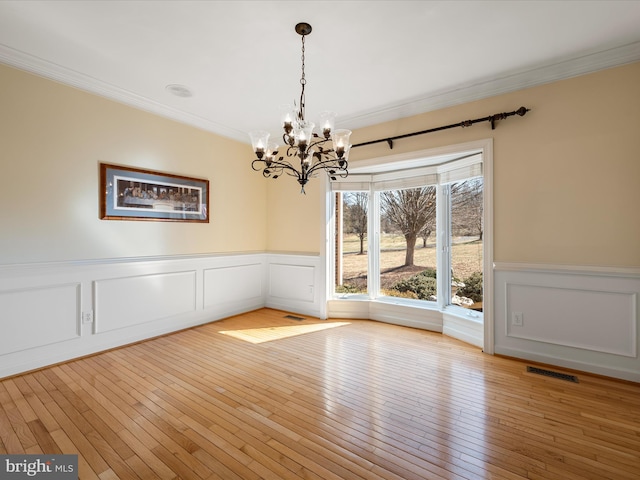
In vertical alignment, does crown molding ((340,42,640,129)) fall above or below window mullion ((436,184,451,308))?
above

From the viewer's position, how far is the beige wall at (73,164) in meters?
2.64

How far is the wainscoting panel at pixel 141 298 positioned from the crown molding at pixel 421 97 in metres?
2.04

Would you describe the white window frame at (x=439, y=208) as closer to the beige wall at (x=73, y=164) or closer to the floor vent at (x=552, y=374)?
the floor vent at (x=552, y=374)

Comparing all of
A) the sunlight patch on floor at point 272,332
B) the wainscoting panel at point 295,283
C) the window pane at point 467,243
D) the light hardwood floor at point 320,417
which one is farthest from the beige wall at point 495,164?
the wainscoting panel at point 295,283

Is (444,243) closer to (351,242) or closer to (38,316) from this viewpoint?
(351,242)

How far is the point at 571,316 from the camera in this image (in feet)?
9.12

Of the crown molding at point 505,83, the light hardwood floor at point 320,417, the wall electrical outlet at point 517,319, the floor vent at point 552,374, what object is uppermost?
the crown molding at point 505,83

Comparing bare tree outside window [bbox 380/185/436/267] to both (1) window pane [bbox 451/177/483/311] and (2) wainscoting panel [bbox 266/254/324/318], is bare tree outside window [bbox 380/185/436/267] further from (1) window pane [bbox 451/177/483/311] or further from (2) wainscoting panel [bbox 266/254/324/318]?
(2) wainscoting panel [bbox 266/254/324/318]

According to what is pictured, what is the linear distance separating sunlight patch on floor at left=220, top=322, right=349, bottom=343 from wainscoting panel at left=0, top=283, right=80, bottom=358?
160cm

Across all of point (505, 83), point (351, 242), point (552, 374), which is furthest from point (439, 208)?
point (552, 374)

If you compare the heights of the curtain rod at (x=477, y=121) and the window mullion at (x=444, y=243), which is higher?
the curtain rod at (x=477, y=121)

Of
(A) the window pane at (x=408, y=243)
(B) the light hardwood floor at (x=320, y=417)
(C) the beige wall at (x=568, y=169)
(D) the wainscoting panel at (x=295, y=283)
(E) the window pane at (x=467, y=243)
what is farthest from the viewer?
(D) the wainscoting panel at (x=295, y=283)

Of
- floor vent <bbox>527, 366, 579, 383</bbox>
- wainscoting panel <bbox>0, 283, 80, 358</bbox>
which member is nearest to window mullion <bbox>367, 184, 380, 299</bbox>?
floor vent <bbox>527, 366, 579, 383</bbox>

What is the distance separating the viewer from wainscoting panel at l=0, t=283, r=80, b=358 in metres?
2.60
